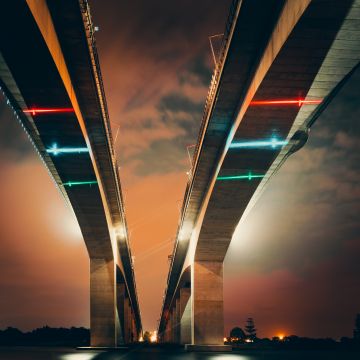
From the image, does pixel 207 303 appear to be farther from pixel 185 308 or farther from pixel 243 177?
pixel 185 308

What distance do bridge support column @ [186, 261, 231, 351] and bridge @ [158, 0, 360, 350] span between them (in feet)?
11.2

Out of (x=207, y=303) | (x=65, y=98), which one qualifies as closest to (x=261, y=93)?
(x=65, y=98)

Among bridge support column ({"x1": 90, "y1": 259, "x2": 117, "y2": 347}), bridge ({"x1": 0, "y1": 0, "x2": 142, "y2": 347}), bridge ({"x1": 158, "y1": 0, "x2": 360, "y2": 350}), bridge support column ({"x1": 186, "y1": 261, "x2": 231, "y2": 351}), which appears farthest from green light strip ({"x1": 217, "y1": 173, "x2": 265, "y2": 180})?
bridge support column ({"x1": 90, "y1": 259, "x2": 117, "y2": 347})

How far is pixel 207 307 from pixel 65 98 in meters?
19.4

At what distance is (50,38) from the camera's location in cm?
1309

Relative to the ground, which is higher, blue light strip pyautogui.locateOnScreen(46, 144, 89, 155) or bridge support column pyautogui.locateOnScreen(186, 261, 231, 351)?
blue light strip pyautogui.locateOnScreen(46, 144, 89, 155)

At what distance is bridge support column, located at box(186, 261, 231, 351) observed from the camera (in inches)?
1214

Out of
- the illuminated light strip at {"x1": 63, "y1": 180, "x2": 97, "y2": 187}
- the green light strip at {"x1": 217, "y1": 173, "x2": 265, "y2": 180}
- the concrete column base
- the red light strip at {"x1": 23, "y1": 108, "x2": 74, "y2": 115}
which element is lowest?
the concrete column base

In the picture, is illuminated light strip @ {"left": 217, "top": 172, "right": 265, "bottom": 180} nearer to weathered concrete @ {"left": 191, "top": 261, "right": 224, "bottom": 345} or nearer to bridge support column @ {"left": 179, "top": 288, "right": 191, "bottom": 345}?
weathered concrete @ {"left": 191, "top": 261, "right": 224, "bottom": 345}

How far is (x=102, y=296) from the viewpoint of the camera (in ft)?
112

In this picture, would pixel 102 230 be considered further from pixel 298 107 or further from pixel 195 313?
pixel 298 107

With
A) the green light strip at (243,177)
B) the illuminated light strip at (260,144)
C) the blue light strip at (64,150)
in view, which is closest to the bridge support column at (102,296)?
the green light strip at (243,177)

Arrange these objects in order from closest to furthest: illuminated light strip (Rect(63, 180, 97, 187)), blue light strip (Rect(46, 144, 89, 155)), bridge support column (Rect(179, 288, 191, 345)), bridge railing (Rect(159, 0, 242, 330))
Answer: bridge railing (Rect(159, 0, 242, 330)), blue light strip (Rect(46, 144, 89, 155)), illuminated light strip (Rect(63, 180, 97, 187)), bridge support column (Rect(179, 288, 191, 345))

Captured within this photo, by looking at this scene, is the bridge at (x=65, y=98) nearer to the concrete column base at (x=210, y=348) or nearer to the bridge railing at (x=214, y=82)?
the bridge railing at (x=214, y=82)
